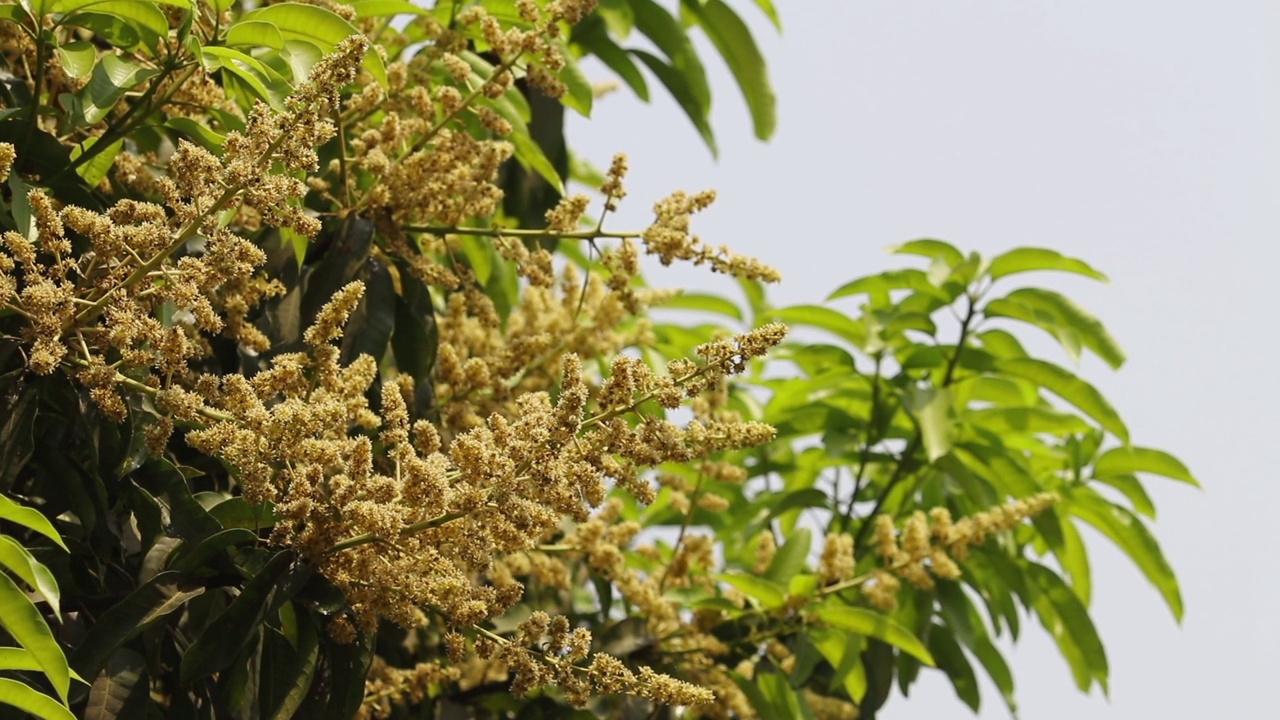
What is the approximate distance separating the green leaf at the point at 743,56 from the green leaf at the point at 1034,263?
0.51 meters

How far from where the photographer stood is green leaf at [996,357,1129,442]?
2734mm

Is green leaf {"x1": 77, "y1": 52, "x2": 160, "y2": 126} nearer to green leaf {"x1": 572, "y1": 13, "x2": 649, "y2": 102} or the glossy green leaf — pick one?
green leaf {"x1": 572, "y1": 13, "x2": 649, "y2": 102}

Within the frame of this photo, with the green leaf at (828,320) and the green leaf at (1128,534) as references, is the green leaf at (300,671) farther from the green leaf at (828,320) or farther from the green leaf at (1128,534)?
the green leaf at (1128,534)

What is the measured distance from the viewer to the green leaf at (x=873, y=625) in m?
2.22

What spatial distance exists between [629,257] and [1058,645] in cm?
147

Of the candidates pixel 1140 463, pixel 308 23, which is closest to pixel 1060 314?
pixel 1140 463

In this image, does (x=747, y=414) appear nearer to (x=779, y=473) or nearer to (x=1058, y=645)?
(x=779, y=473)

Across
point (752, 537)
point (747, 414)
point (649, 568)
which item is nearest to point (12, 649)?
point (649, 568)

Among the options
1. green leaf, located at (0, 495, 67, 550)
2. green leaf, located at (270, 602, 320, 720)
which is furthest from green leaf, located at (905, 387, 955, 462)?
green leaf, located at (0, 495, 67, 550)

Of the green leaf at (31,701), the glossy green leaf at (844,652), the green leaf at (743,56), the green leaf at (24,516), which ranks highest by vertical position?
the green leaf at (743,56)

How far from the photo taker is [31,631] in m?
1.29

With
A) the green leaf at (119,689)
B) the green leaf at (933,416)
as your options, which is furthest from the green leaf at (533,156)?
the green leaf at (119,689)

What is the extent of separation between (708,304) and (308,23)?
180 centimetres

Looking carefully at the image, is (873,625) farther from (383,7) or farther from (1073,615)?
(383,7)
